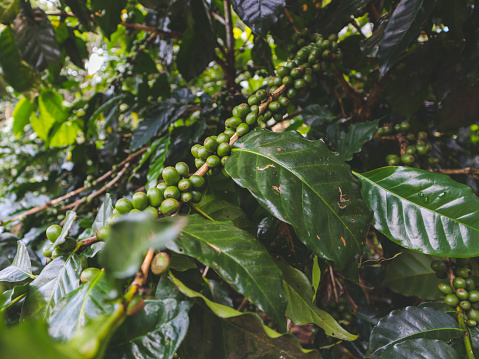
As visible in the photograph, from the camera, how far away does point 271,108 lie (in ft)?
2.64

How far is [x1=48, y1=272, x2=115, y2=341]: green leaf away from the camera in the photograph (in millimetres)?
392

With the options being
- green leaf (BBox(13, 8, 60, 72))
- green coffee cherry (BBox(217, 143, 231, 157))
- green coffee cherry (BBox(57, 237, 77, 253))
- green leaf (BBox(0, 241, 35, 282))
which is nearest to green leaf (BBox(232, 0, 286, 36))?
green coffee cherry (BBox(217, 143, 231, 157))

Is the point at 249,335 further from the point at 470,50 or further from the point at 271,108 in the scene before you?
the point at 470,50

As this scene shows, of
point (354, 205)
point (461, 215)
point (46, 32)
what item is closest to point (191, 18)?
point (46, 32)

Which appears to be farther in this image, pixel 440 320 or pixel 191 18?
pixel 191 18

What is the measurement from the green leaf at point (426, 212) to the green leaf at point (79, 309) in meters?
0.56

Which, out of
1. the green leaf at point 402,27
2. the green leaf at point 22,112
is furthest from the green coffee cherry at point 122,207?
the green leaf at point 22,112

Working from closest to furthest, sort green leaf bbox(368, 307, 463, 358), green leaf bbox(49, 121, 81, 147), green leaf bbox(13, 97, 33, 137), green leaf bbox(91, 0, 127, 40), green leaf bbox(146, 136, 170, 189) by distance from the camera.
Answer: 1. green leaf bbox(368, 307, 463, 358)
2. green leaf bbox(146, 136, 170, 189)
3. green leaf bbox(91, 0, 127, 40)
4. green leaf bbox(13, 97, 33, 137)
5. green leaf bbox(49, 121, 81, 147)

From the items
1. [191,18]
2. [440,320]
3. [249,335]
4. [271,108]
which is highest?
[191,18]

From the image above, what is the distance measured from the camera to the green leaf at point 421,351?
1.78ft

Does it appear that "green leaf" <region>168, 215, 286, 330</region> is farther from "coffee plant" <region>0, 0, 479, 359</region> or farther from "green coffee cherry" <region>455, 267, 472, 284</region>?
"green coffee cherry" <region>455, 267, 472, 284</region>

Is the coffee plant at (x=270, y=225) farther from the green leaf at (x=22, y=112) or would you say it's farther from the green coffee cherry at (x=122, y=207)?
the green leaf at (x=22, y=112)

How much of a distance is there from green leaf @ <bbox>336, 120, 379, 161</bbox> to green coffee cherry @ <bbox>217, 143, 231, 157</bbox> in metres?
0.38

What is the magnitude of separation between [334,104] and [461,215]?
97 centimetres
